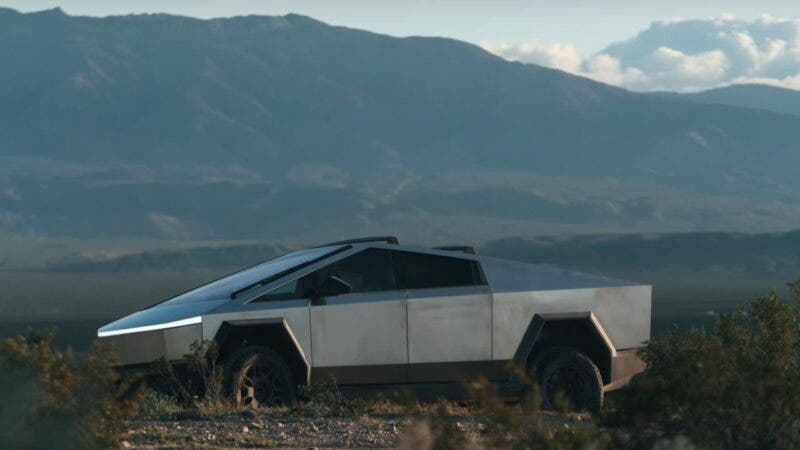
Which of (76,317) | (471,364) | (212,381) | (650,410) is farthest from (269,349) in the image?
(76,317)

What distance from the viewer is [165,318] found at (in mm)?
12375

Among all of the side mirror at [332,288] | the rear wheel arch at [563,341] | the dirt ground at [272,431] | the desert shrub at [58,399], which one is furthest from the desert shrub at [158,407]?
the desert shrub at [58,399]

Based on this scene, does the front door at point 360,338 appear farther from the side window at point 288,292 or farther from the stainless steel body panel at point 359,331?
the side window at point 288,292

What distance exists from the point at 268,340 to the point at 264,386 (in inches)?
13.2

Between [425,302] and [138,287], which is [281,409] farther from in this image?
[138,287]

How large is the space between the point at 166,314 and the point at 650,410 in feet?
16.4

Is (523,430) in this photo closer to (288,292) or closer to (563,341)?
(288,292)

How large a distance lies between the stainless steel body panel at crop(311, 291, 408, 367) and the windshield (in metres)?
0.57

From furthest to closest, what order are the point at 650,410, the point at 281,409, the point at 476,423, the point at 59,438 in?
the point at 281,409 → the point at 476,423 → the point at 650,410 → the point at 59,438

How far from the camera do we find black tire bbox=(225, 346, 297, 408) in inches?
478

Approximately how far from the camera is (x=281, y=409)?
38.4 ft

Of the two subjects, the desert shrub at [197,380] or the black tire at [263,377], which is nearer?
the desert shrub at [197,380]

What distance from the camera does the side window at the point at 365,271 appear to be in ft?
41.1

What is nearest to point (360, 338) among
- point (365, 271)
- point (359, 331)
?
point (359, 331)
